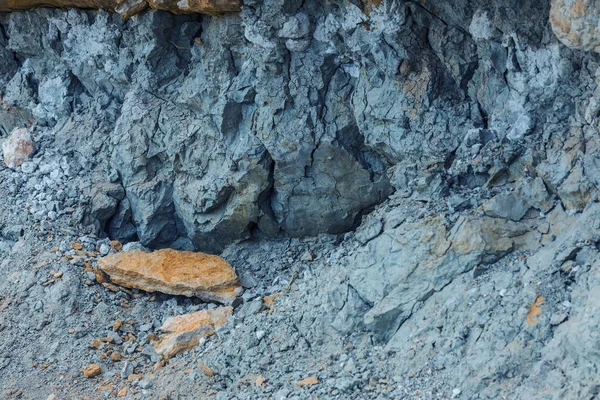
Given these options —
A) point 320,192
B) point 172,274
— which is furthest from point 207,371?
point 320,192

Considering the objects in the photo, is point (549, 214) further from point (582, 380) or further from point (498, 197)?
point (582, 380)

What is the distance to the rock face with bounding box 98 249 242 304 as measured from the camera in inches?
330

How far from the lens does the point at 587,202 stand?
602 centimetres

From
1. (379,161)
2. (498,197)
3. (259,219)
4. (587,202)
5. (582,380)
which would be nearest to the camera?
(582,380)

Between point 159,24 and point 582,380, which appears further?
point 159,24

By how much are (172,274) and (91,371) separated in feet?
4.62

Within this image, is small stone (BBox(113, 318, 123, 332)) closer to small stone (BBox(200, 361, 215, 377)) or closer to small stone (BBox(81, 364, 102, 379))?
small stone (BBox(81, 364, 102, 379))

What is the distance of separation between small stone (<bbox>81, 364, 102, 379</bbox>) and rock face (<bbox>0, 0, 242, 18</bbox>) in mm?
3750

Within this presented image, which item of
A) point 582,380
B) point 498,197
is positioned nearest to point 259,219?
point 498,197

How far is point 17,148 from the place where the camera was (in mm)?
9750

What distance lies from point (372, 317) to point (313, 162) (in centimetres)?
224

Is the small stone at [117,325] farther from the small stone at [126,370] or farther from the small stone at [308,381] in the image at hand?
the small stone at [308,381]

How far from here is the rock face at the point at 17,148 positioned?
31.9ft

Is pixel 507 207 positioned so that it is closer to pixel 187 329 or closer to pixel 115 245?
pixel 187 329
